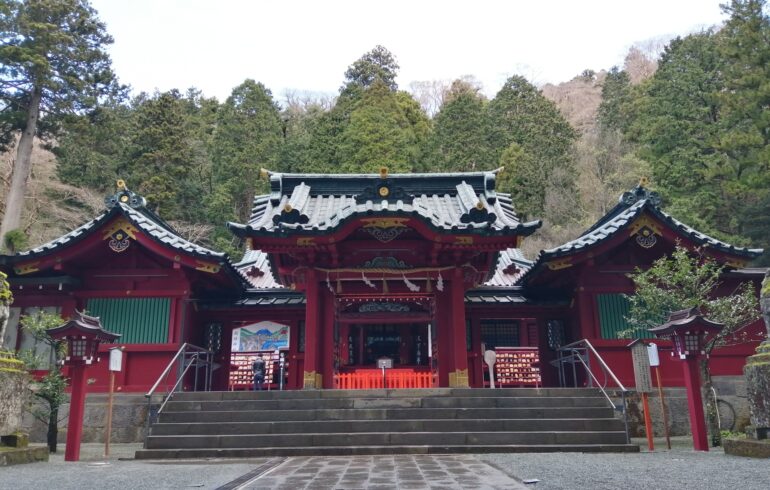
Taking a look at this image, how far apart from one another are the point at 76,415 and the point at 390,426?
592 centimetres

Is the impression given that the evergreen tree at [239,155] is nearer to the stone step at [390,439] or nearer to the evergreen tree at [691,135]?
the evergreen tree at [691,135]

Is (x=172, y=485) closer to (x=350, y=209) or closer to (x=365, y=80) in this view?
(x=350, y=209)

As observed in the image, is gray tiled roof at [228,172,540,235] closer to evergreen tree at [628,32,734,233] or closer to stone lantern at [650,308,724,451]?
stone lantern at [650,308,724,451]

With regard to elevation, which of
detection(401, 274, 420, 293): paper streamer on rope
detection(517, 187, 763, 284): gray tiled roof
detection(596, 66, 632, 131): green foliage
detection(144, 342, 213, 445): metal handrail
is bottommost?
detection(144, 342, 213, 445): metal handrail

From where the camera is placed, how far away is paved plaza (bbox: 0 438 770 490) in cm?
652

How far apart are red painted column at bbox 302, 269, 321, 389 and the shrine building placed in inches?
1.5

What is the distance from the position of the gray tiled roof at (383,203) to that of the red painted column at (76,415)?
437cm

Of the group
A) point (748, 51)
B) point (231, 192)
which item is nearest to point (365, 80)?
point (231, 192)

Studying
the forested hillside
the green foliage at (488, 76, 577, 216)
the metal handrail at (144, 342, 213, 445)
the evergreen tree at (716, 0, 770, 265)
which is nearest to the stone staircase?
the metal handrail at (144, 342, 213, 445)

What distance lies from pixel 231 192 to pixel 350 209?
1020 inches

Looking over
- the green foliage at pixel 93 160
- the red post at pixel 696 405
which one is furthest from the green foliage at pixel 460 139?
the red post at pixel 696 405

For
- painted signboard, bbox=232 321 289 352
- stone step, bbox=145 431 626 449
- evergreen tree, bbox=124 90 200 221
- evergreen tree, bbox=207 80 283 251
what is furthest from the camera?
evergreen tree, bbox=207 80 283 251

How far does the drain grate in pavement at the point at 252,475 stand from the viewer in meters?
6.69

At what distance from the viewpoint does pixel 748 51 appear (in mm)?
28859
